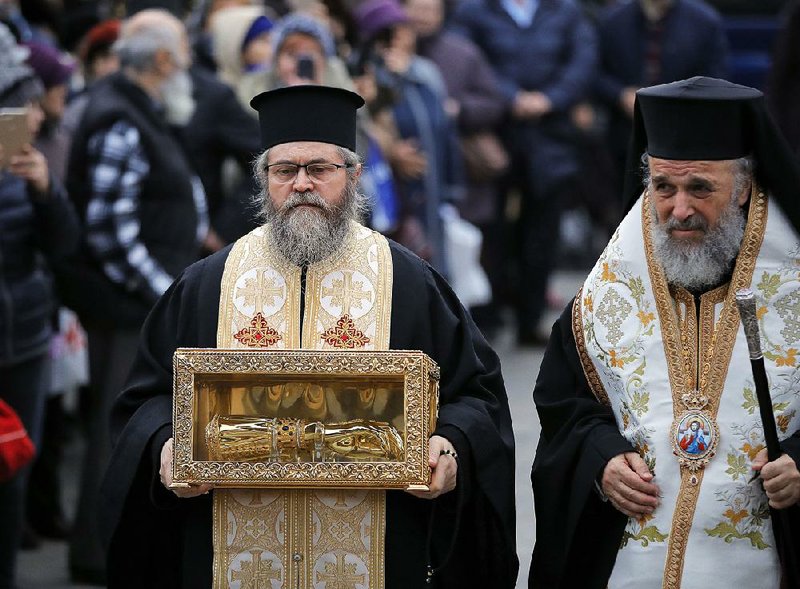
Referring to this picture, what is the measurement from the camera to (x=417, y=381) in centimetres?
541

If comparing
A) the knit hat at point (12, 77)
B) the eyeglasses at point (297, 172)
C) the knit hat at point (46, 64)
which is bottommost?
the eyeglasses at point (297, 172)

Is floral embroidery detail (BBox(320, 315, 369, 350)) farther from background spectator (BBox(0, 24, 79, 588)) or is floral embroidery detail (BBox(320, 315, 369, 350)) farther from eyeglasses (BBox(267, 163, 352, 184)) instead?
background spectator (BBox(0, 24, 79, 588))

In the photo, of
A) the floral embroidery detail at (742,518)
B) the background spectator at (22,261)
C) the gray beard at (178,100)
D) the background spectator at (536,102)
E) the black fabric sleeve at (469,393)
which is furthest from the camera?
the background spectator at (536,102)

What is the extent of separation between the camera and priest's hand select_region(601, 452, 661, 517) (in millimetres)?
5492

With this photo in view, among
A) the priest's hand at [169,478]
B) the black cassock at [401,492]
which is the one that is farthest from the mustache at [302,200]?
the priest's hand at [169,478]

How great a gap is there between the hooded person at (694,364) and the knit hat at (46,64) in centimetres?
426

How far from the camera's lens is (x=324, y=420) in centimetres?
565

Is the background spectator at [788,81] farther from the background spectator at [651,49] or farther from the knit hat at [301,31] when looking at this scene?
the knit hat at [301,31]

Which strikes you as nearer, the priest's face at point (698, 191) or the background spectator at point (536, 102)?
the priest's face at point (698, 191)

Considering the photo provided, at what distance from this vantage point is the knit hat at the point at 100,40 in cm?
1060

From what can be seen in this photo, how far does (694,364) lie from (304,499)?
1254 millimetres

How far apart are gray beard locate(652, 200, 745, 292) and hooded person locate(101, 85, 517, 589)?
74 cm

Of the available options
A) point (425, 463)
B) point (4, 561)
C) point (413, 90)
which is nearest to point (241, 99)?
point (413, 90)

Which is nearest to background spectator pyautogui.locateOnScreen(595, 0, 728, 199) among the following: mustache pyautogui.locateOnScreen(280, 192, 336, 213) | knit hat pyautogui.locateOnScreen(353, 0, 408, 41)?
knit hat pyautogui.locateOnScreen(353, 0, 408, 41)
